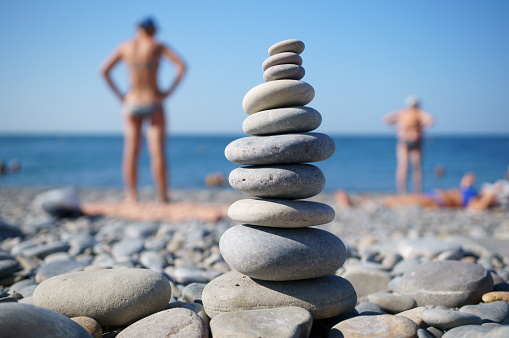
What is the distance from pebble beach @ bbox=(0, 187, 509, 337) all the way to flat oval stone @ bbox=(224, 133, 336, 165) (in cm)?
88

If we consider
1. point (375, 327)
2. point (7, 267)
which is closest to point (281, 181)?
point (375, 327)

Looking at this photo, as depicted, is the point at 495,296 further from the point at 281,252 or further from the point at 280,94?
the point at 280,94

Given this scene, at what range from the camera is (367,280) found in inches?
141

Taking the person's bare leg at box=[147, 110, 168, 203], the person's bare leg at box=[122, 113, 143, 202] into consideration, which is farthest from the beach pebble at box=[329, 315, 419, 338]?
the person's bare leg at box=[122, 113, 143, 202]

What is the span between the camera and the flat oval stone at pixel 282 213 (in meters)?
2.48

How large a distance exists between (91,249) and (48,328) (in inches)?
116

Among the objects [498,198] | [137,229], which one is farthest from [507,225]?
[137,229]

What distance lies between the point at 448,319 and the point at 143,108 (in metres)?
6.39

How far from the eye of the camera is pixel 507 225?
7188 mm

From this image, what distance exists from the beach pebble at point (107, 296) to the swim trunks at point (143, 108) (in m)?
5.26

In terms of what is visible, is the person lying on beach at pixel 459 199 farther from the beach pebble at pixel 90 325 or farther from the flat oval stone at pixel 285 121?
the beach pebble at pixel 90 325

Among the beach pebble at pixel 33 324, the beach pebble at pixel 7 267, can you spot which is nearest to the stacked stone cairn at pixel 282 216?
the beach pebble at pixel 33 324

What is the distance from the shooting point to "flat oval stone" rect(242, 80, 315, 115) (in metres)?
2.61

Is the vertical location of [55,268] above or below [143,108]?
below
